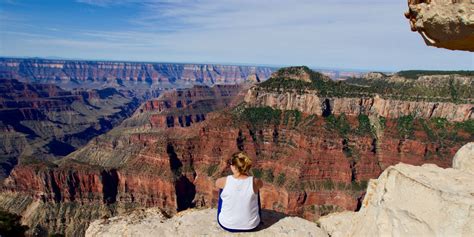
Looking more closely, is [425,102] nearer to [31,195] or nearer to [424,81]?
[424,81]

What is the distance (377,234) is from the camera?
10180mm

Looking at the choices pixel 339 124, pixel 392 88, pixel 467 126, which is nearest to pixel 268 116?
pixel 339 124

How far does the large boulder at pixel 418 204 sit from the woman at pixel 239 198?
3.46 metres

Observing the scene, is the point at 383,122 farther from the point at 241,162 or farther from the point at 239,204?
the point at 241,162

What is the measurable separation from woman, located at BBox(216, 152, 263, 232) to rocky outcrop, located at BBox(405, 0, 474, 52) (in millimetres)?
6501

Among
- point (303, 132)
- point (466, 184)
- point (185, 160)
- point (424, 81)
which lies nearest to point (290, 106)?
point (303, 132)

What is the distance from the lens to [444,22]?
31.5 ft

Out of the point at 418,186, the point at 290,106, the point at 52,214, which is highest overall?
the point at 418,186

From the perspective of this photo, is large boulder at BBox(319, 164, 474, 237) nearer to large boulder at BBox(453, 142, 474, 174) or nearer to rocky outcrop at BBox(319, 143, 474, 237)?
rocky outcrop at BBox(319, 143, 474, 237)

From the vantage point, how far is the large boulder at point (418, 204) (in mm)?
9195

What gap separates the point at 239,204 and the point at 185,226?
98.5 inches

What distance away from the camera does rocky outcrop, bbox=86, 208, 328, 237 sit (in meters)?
12.0

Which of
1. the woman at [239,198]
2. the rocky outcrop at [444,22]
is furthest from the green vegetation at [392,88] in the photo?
the woman at [239,198]

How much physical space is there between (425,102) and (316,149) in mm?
35153
